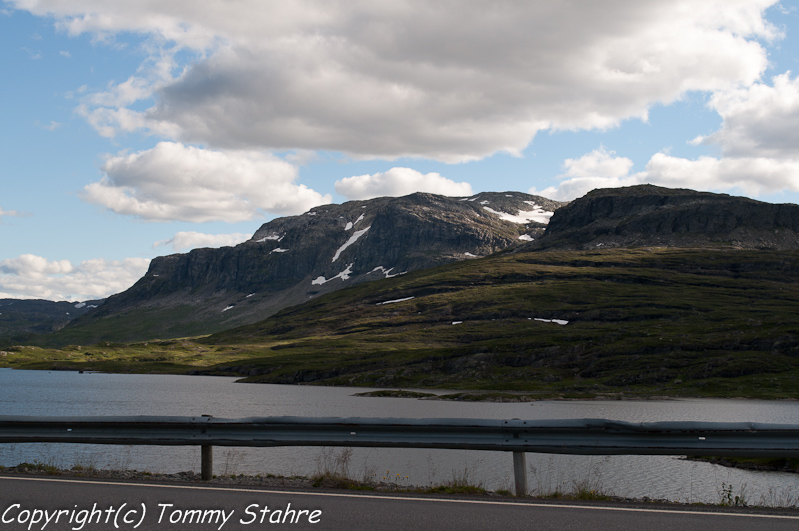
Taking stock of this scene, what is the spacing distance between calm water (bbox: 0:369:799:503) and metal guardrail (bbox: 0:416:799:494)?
1295 millimetres

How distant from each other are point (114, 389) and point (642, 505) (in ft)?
453

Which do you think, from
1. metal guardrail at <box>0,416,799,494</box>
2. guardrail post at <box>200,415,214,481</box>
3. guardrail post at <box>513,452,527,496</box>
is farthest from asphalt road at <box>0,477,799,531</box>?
guardrail post at <box>200,415,214,481</box>

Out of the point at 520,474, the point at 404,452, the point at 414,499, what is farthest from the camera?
the point at 404,452

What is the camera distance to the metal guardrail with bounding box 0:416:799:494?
14.7 meters

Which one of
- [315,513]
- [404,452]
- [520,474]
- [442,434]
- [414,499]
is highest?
[442,434]

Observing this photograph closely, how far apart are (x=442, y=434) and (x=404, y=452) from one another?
3447 cm

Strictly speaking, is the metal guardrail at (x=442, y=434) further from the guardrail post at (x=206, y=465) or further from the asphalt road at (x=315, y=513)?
the asphalt road at (x=315, y=513)

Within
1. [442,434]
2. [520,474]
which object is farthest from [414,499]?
[520,474]

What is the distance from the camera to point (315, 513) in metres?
12.8

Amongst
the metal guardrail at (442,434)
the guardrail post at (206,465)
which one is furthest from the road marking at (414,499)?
the guardrail post at (206,465)

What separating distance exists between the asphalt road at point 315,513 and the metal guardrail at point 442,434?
1.48 meters

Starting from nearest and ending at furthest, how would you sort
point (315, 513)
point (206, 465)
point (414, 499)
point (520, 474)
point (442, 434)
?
point (315, 513)
point (414, 499)
point (520, 474)
point (442, 434)
point (206, 465)

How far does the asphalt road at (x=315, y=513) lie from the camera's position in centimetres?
1186

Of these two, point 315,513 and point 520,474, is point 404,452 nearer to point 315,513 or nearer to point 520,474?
point 520,474
